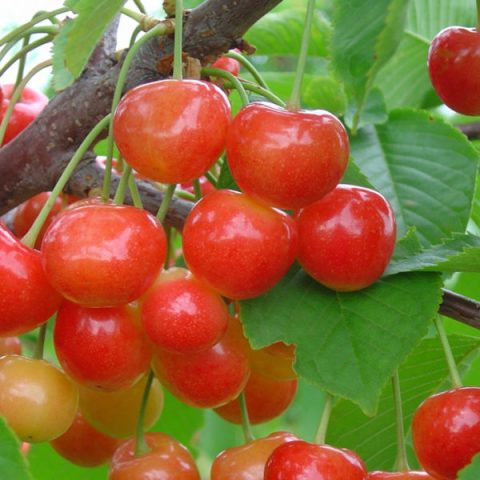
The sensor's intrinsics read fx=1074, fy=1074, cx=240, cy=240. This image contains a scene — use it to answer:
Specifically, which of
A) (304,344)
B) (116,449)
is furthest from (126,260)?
(116,449)

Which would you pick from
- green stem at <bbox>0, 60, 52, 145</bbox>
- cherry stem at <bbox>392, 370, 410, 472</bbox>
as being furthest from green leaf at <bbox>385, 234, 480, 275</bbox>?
green stem at <bbox>0, 60, 52, 145</bbox>

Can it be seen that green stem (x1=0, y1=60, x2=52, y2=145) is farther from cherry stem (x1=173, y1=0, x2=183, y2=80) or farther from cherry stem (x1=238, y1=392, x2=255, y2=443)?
cherry stem (x1=238, y1=392, x2=255, y2=443)

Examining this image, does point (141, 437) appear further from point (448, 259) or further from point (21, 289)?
point (448, 259)

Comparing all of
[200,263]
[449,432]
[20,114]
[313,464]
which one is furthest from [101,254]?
[20,114]

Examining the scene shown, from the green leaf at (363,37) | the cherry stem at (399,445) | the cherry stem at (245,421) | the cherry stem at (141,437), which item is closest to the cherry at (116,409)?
the cherry stem at (141,437)

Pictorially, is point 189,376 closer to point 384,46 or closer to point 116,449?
point 116,449

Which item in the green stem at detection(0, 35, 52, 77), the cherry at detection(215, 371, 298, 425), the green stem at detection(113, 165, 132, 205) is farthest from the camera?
Result: the green stem at detection(0, 35, 52, 77)
